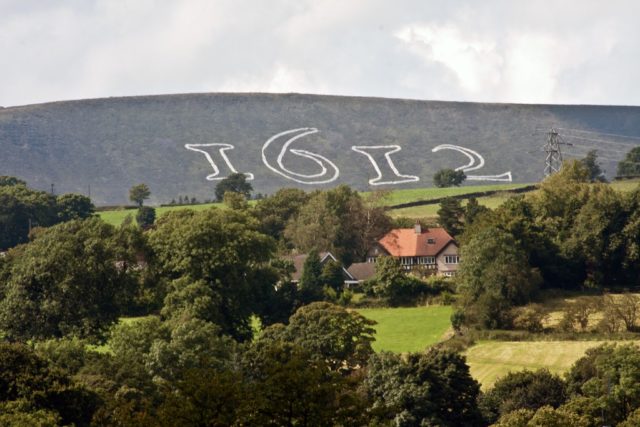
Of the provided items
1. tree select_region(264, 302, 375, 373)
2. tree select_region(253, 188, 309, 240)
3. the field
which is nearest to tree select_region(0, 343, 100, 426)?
tree select_region(264, 302, 375, 373)

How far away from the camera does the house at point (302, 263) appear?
104 meters

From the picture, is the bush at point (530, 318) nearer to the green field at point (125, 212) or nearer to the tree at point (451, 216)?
the tree at point (451, 216)

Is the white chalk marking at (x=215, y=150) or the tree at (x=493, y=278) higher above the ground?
the white chalk marking at (x=215, y=150)

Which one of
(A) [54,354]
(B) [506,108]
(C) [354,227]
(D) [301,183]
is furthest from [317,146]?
(A) [54,354]

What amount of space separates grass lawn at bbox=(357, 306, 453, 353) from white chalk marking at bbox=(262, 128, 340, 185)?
57907mm

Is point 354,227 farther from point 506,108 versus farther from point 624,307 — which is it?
point 506,108

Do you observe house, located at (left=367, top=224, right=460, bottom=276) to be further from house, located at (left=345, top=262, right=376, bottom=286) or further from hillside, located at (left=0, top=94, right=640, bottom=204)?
hillside, located at (left=0, top=94, right=640, bottom=204)

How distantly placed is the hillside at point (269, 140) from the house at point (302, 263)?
38.5 meters

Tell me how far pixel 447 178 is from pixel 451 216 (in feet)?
90.6

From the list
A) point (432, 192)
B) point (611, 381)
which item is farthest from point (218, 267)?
point (432, 192)

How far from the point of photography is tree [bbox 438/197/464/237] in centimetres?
11569

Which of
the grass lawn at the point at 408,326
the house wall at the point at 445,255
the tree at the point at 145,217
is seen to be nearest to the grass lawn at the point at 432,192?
the house wall at the point at 445,255

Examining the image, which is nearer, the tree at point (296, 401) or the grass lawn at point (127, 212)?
the tree at point (296, 401)

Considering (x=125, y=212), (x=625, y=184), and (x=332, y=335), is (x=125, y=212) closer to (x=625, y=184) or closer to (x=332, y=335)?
(x=625, y=184)
